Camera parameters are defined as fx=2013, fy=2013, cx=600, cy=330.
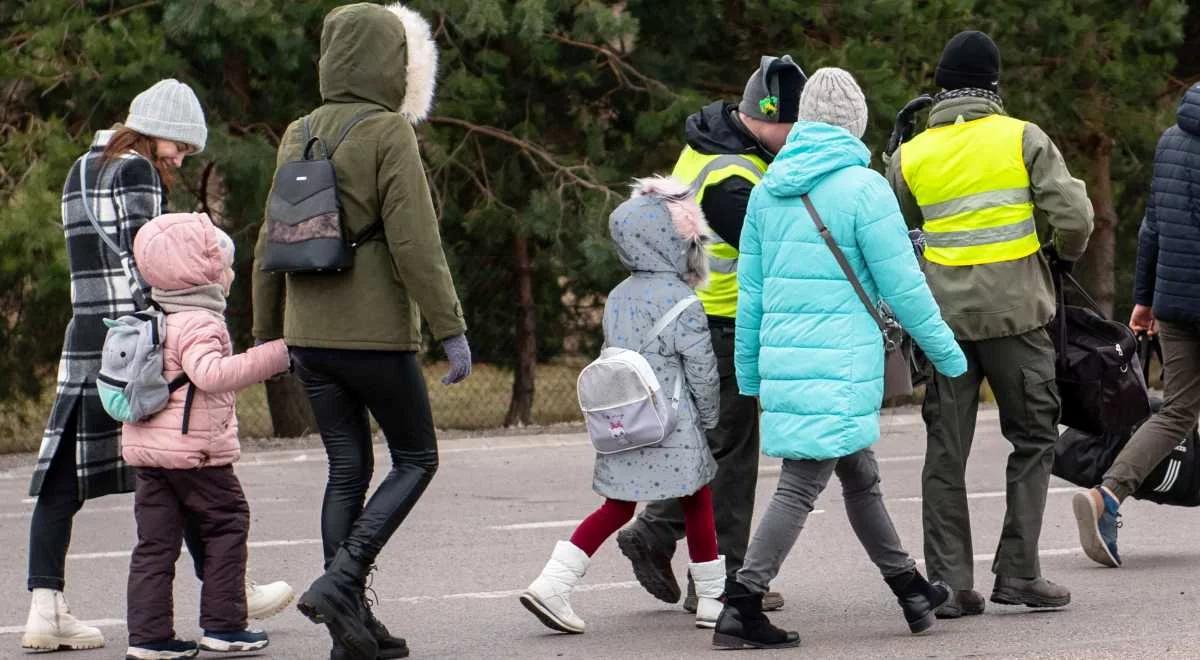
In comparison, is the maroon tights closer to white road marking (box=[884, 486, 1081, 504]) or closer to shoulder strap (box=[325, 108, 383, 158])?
shoulder strap (box=[325, 108, 383, 158])

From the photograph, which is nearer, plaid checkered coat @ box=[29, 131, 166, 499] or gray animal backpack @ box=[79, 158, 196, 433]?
gray animal backpack @ box=[79, 158, 196, 433]

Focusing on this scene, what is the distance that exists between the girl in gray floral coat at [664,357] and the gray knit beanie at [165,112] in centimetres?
141

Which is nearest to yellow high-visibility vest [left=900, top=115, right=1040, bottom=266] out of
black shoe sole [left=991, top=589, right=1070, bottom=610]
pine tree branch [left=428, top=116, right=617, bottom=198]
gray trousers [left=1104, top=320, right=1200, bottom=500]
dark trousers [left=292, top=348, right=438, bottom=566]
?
black shoe sole [left=991, top=589, right=1070, bottom=610]

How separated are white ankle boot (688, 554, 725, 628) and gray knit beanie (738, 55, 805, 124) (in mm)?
1472

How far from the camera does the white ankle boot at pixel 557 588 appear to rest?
6484mm

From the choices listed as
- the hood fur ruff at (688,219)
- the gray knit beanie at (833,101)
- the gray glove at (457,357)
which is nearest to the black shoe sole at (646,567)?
the hood fur ruff at (688,219)

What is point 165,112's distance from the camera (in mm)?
6395

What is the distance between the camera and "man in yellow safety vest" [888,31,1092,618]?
22.0 feet

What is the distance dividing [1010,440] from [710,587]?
3.86ft

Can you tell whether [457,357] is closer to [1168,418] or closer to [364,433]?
[364,433]

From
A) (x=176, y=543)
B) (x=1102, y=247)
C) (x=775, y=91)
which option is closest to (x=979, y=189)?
(x=775, y=91)

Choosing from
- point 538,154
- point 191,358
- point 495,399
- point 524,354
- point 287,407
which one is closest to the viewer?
point 191,358

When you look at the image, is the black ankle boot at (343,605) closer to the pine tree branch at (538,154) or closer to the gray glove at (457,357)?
the gray glove at (457,357)

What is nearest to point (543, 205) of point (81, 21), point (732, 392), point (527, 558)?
point (81, 21)
